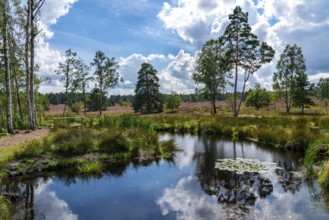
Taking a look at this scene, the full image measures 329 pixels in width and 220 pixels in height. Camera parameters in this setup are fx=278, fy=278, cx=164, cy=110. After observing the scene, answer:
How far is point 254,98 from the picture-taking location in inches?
2694

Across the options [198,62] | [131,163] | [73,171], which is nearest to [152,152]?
[131,163]

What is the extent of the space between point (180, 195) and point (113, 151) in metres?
6.23

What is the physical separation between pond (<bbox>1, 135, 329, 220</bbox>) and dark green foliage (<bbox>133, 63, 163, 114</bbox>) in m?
46.1

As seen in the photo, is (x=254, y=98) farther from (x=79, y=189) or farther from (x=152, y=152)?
(x=79, y=189)

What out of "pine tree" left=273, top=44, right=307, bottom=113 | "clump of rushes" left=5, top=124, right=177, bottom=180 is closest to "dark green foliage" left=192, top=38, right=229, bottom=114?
"pine tree" left=273, top=44, right=307, bottom=113

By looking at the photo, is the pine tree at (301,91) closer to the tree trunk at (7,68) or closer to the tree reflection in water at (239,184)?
the tree reflection in water at (239,184)

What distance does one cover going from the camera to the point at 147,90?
58.6m

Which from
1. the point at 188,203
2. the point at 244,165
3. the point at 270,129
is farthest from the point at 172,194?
the point at 270,129

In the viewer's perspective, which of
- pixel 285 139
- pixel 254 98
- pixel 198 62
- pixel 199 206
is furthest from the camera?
pixel 254 98

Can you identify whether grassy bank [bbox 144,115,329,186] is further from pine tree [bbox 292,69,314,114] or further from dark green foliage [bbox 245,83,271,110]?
dark green foliage [bbox 245,83,271,110]

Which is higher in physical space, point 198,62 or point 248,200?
point 198,62

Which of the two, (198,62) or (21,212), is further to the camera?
(198,62)

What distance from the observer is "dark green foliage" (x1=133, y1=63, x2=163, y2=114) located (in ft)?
192

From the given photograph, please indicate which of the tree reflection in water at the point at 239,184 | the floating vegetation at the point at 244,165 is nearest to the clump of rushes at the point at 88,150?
the tree reflection in water at the point at 239,184
